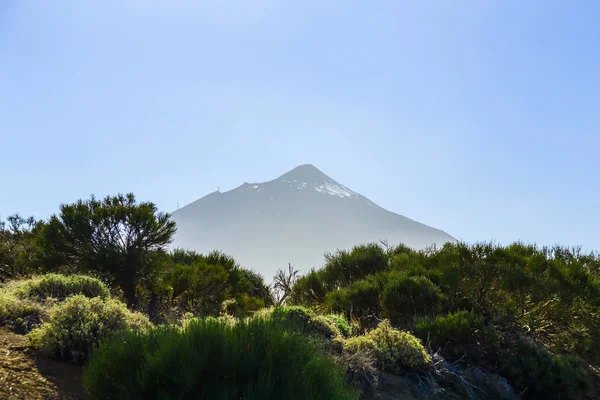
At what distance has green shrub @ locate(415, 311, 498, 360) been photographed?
27.4ft

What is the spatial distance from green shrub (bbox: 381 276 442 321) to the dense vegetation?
0.05 meters

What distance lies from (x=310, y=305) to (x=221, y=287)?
332 cm

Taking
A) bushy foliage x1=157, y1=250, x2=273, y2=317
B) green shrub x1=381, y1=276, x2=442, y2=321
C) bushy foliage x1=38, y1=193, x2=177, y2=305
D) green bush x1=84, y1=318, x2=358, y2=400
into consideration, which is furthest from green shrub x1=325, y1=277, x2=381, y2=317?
green bush x1=84, y1=318, x2=358, y2=400

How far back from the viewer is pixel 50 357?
20.5ft

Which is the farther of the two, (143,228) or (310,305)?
(310,305)

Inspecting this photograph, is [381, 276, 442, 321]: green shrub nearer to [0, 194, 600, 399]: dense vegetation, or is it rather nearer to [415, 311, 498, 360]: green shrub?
[0, 194, 600, 399]: dense vegetation

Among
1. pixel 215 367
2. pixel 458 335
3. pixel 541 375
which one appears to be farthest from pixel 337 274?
pixel 215 367

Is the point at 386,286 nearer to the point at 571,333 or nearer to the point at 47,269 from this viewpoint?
the point at 571,333

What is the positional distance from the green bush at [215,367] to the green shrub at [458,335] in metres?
4.84

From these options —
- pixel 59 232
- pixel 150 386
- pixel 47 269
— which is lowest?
pixel 150 386

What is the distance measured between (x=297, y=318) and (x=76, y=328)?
3.63m

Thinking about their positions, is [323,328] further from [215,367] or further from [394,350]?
[215,367]

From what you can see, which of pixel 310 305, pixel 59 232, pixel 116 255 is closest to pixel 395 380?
pixel 310 305

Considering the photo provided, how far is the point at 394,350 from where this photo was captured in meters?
7.09
